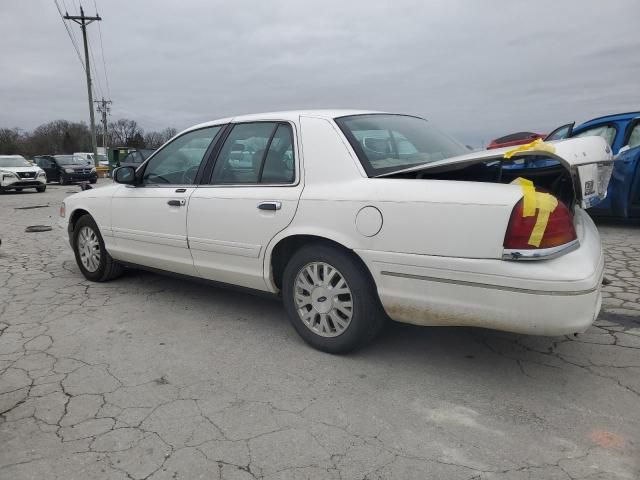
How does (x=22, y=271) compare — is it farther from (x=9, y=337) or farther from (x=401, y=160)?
(x=401, y=160)

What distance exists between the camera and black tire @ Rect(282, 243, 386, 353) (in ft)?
9.80

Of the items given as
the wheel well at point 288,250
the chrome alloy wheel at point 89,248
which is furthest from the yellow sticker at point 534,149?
the chrome alloy wheel at point 89,248

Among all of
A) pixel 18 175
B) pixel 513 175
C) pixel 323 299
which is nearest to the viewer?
pixel 323 299

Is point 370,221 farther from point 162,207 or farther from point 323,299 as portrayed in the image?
point 162,207

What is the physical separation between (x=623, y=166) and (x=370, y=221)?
5.60m

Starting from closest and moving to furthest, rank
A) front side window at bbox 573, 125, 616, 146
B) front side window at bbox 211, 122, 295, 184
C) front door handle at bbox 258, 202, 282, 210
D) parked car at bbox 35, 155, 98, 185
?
front door handle at bbox 258, 202, 282, 210, front side window at bbox 211, 122, 295, 184, front side window at bbox 573, 125, 616, 146, parked car at bbox 35, 155, 98, 185

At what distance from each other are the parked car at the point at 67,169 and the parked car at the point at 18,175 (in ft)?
13.1

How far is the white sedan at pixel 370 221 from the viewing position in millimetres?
2480

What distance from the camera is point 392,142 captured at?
3.42 metres

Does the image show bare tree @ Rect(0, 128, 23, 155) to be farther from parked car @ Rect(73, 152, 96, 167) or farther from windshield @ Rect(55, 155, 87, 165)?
windshield @ Rect(55, 155, 87, 165)

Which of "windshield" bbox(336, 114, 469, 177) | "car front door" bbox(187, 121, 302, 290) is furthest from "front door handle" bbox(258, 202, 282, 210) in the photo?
"windshield" bbox(336, 114, 469, 177)

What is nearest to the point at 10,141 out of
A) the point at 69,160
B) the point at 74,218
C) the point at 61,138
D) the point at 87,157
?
the point at 61,138

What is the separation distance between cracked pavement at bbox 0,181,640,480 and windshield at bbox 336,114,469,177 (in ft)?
4.04

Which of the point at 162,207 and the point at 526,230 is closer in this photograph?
the point at 526,230
